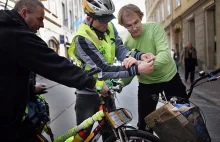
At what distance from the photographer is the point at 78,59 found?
257cm

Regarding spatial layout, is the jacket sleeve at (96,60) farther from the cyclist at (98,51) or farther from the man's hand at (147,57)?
the man's hand at (147,57)

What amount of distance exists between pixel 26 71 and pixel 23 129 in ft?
1.39

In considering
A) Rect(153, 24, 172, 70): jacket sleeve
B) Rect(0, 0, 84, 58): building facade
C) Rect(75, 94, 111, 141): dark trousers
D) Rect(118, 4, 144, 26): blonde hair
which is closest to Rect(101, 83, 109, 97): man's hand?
Rect(75, 94, 111, 141): dark trousers

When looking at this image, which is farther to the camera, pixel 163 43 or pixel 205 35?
pixel 205 35

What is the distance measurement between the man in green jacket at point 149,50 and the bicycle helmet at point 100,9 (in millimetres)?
369

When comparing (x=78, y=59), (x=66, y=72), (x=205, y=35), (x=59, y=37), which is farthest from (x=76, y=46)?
(x=59, y=37)

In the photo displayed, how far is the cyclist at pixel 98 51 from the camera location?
234 cm

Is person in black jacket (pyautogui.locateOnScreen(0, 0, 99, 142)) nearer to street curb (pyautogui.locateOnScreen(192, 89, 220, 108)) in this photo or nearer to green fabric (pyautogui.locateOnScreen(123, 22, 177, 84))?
green fabric (pyautogui.locateOnScreen(123, 22, 177, 84))

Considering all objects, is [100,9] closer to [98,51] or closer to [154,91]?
[98,51]

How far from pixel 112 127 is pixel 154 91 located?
0.99m

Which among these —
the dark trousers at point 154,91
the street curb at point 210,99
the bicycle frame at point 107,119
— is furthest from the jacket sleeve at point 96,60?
the street curb at point 210,99

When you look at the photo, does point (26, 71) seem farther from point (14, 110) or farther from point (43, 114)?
point (43, 114)

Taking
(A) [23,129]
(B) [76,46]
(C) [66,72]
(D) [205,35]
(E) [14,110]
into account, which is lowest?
(A) [23,129]

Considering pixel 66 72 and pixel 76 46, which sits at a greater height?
pixel 76 46
